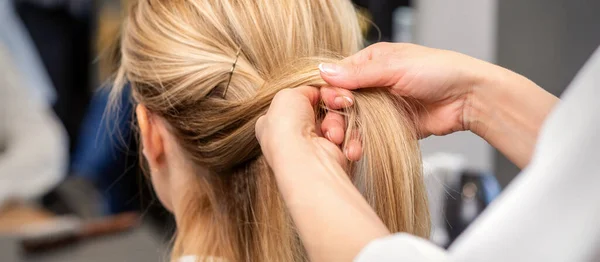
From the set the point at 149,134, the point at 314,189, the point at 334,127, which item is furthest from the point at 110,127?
the point at 314,189

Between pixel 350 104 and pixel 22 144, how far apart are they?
1.60 metres

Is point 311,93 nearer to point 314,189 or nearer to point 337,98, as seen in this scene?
point 337,98

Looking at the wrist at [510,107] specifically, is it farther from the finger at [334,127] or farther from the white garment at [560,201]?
the white garment at [560,201]

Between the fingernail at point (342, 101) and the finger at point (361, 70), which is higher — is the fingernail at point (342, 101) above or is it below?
below

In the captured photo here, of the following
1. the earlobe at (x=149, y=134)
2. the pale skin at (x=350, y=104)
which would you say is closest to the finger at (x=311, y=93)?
the pale skin at (x=350, y=104)

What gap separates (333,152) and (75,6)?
233cm

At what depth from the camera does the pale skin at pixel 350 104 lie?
572mm

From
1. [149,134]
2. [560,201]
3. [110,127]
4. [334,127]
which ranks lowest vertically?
[110,127]

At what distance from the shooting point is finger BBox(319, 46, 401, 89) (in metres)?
0.77

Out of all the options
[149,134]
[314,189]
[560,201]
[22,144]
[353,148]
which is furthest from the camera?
[22,144]

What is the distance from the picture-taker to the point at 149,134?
0.97m

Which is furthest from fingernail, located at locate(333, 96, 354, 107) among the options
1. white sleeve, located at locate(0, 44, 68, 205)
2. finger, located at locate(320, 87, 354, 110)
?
white sleeve, located at locate(0, 44, 68, 205)

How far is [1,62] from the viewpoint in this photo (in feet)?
7.19

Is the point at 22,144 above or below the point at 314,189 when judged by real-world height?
below
